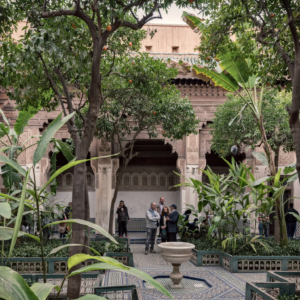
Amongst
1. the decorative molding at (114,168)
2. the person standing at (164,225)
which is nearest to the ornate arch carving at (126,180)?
the decorative molding at (114,168)

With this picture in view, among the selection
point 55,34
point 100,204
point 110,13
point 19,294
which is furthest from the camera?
point 100,204

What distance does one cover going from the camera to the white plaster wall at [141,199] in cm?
1608

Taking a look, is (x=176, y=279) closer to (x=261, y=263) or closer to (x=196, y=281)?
(x=196, y=281)

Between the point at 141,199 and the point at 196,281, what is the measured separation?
9.80 meters

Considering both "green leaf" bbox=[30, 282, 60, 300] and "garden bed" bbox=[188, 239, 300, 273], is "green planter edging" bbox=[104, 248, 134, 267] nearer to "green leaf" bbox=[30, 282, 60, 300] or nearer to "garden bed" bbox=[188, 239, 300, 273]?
"garden bed" bbox=[188, 239, 300, 273]

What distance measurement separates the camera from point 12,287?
114 cm

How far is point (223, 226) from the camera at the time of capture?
8.04m

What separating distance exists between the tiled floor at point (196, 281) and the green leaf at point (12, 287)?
4481 mm

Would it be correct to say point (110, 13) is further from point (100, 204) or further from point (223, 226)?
point (100, 204)

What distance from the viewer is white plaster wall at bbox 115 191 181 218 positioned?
16.1 m

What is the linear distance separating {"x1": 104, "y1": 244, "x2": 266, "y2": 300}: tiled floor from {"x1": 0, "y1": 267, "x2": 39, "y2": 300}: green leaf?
448 centimetres

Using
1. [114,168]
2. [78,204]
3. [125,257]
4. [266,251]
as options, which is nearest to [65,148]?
[78,204]

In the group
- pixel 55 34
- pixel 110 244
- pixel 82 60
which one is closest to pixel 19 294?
pixel 82 60

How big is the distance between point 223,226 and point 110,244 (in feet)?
8.01
